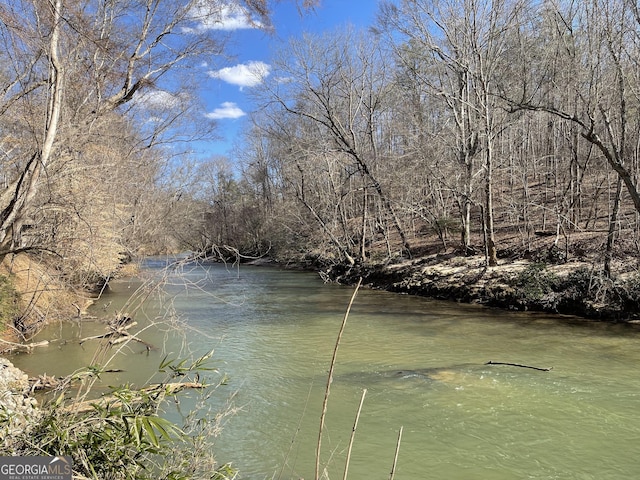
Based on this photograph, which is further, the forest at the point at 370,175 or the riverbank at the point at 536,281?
the riverbank at the point at 536,281

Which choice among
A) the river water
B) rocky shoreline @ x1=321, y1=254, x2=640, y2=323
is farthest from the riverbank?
the river water

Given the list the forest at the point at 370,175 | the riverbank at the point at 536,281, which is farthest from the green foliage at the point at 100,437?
the riverbank at the point at 536,281

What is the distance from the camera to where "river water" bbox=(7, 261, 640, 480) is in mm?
5398

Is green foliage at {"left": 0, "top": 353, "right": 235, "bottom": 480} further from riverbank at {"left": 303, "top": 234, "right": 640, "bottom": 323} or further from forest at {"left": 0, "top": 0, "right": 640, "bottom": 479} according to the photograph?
riverbank at {"left": 303, "top": 234, "right": 640, "bottom": 323}

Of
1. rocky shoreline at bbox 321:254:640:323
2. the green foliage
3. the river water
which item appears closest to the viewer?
the green foliage

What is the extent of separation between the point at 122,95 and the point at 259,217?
119 ft

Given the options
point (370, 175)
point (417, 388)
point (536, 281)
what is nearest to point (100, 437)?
point (417, 388)

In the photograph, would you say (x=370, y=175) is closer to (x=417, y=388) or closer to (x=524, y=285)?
(x=524, y=285)

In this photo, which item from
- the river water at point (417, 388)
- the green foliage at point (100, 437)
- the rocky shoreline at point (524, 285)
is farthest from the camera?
the rocky shoreline at point (524, 285)

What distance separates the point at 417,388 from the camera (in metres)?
7.77

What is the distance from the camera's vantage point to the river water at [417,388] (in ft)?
17.7

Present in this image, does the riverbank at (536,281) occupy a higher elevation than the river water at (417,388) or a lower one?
higher

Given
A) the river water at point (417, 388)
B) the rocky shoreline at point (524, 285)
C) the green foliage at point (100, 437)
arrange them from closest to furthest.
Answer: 1. the green foliage at point (100, 437)
2. the river water at point (417, 388)
3. the rocky shoreline at point (524, 285)

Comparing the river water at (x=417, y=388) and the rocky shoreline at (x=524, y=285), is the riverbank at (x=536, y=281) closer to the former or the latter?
the rocky shoreline at (x=524, y=285)
